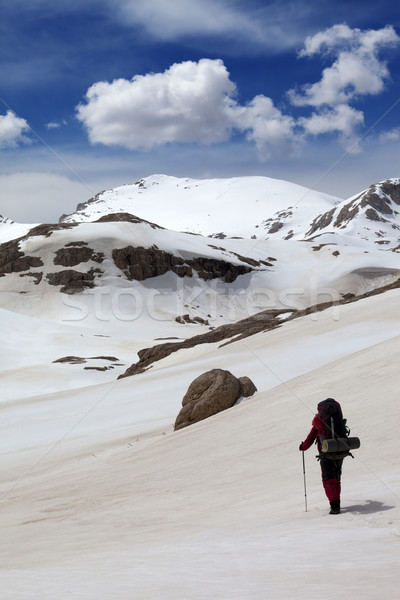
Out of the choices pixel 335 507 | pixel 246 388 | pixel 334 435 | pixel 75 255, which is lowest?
pixel 335 507

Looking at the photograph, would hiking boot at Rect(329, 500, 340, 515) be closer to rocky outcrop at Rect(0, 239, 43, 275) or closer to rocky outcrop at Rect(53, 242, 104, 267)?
rocky outcrop at Rect(53, 242, 104, 267)

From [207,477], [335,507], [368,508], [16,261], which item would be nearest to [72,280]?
[16,261]

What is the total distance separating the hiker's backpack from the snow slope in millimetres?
574

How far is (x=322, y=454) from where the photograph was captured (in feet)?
21.9

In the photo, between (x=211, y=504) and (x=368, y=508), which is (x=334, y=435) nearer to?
(x=368, y=508)

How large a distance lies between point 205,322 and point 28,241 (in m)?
34.1

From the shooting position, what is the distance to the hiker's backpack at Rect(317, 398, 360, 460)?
21.7 ft

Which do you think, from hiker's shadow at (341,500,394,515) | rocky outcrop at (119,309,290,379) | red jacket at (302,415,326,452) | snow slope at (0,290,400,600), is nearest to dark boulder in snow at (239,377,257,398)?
snow slope at (0,290,400,600)

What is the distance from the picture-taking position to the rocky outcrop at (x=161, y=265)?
95.9 metres

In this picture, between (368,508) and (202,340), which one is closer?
(368,508)

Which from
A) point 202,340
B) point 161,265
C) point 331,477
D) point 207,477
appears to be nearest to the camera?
point 331,477

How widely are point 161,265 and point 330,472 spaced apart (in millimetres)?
91465

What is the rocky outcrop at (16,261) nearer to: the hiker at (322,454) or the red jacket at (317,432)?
the red jacket at (317,432)

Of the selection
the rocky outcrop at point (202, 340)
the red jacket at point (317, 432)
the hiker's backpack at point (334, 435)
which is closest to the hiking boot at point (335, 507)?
the hiker's backpack at point (334, 435)
